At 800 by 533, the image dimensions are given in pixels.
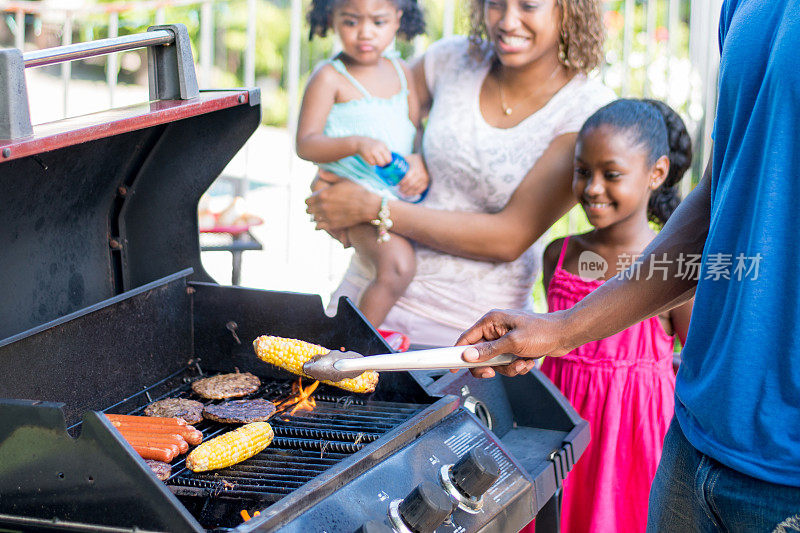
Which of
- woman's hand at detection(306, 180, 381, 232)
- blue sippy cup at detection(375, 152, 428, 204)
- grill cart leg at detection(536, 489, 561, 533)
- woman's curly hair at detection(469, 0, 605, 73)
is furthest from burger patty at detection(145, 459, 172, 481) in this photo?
woman's curly hair at detection(469, 0, 605, 73)

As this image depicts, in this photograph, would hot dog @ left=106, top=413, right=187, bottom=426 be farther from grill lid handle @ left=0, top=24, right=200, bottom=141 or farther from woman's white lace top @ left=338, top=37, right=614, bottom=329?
woman's white lace top @ left=338, top=37, right=614, bottom=329

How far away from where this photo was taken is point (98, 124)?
1388 millimetres

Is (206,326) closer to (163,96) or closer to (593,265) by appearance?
(163,96)

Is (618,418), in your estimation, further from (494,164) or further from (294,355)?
(294,355)

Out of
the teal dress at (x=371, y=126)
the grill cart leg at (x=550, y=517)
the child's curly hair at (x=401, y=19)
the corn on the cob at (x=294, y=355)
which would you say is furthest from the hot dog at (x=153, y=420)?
the child's curly hair at (x=401, y=19)

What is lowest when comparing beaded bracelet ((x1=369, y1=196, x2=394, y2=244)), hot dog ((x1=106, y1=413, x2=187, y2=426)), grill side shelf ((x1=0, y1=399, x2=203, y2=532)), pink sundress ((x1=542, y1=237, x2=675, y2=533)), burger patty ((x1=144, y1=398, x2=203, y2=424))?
pink sundress ((x1=542, y1=237, x2=675, y2=533))

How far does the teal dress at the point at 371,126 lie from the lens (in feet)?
10.0

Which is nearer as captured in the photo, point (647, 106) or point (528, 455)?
point (528, 455)

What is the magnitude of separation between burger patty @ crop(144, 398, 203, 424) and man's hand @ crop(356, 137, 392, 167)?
4.00ft

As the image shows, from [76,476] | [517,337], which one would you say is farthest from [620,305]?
[76,476]

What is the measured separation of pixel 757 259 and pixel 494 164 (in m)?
1.42

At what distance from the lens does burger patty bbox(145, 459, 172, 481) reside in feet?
4.97

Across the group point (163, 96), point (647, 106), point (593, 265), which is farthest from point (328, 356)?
point (647, 106)

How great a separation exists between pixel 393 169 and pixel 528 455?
3.89ft
